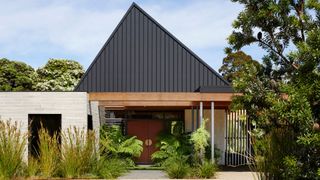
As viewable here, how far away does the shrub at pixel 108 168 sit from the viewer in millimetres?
15906

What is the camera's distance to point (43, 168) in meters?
15.0

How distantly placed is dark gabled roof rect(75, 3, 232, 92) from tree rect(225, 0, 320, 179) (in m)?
16.0

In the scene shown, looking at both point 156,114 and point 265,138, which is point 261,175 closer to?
point 265,138

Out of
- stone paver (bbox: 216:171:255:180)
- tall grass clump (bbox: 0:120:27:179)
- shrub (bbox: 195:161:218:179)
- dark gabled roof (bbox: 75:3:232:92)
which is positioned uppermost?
dark gabled roof (bbox: 75:3:232:92)

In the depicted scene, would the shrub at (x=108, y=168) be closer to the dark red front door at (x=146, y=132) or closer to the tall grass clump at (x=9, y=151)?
the tall grass clump at (x=9, y=151)

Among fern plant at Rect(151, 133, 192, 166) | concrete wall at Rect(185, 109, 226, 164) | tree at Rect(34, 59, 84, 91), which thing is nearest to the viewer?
fern plant at Rect(151, 133, 192, 166)

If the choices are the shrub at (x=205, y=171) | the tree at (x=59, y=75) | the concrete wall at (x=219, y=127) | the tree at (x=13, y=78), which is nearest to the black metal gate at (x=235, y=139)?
the concrete wall at (x=219, y=127)

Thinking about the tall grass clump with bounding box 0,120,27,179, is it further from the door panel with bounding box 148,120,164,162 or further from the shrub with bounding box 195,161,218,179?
the door panel with bounding box 148,120,164,162

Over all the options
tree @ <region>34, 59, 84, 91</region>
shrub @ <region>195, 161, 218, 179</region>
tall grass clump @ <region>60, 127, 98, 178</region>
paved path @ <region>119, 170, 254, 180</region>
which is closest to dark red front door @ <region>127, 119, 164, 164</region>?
paved path @ <region>119, 170, 254, 180</region>

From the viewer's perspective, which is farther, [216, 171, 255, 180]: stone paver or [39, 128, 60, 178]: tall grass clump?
[216, 171, 255, 180]: stone paver

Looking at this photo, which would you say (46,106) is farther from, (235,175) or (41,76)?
(41,76)

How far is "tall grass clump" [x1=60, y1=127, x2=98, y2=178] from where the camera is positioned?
15109 mm

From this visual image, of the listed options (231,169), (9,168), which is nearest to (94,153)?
(9,168)

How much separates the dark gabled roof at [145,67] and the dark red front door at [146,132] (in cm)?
188
